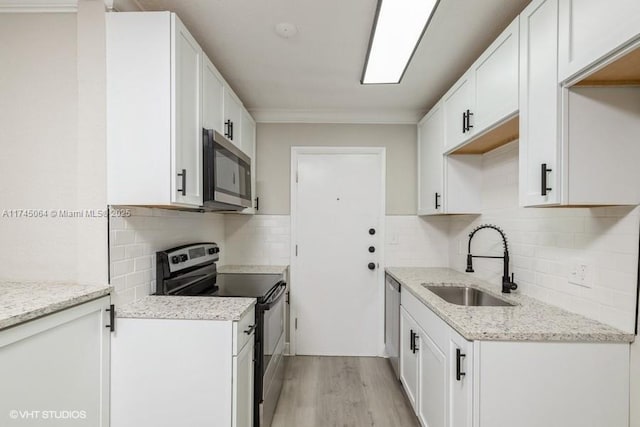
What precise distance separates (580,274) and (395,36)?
1563mm

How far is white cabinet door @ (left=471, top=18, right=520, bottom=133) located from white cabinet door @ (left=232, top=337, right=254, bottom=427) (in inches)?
70.8

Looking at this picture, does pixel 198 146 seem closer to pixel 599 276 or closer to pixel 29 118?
pixel 29 118

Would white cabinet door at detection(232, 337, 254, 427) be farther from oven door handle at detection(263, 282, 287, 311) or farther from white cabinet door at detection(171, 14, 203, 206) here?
white cabinet door at detection(171, 14, 203, 206)

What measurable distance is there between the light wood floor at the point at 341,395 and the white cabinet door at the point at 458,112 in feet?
6.48

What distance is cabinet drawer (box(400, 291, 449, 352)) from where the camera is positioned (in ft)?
5.17

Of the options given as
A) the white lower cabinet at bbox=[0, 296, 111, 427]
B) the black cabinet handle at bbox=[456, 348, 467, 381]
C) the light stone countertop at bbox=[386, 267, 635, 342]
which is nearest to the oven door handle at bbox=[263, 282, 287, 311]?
the white lower cabinet at bbox=[0, 296, 111, 427]

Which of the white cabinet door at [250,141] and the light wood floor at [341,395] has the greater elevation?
the white cabinet door at [250,141]

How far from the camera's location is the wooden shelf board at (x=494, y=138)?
5.68 feet

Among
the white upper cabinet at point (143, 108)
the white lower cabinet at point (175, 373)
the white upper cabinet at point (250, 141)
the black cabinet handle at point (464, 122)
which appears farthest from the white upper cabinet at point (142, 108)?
the black cabinet handle at point (464, 122)

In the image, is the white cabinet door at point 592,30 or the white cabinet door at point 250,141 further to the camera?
the white cabinet door at point 250,141

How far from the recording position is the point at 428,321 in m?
1.83

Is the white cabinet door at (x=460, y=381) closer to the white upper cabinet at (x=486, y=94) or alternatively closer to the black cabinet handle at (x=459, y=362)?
the black cabinet handle at (x=459, y=362)

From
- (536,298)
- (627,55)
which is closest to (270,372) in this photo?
(536,298)

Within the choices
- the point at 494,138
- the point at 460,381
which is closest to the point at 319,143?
the point at 494,138
